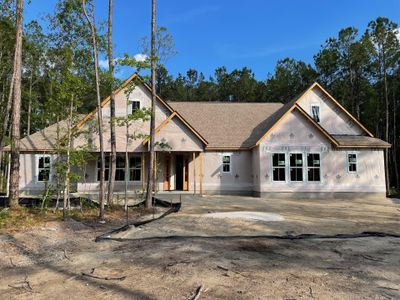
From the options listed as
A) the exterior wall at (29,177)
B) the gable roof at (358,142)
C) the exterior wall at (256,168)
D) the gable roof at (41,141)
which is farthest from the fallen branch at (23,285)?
the gable roof at (358,142)

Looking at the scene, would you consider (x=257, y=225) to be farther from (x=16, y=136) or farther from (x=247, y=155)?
(x=247, y=155)

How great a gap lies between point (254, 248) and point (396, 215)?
29.1ft

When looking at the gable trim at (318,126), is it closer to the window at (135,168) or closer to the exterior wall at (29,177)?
the window at (135,168)

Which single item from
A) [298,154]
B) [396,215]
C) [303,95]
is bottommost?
[396,215]

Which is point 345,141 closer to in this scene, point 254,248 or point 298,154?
point 298,154

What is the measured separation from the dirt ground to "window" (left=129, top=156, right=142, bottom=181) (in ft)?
37.5

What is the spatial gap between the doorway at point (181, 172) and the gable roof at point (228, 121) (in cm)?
197

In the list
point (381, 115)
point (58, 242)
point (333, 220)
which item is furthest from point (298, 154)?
point (381, 115)

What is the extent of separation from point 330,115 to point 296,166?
483 centimetres

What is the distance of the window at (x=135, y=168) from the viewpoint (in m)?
21.1

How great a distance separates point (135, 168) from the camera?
21.2 meters

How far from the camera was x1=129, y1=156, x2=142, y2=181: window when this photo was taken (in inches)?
832

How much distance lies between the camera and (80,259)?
6316mm

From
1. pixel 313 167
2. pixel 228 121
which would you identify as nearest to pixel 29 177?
pixel 228 121
